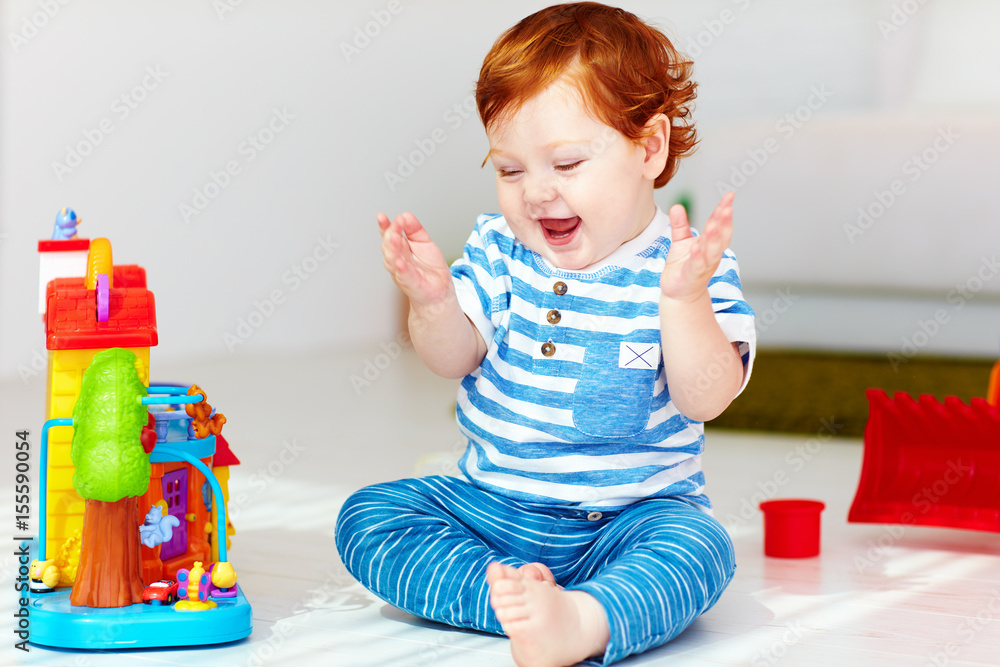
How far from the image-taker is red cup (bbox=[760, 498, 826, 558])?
113 centimetres

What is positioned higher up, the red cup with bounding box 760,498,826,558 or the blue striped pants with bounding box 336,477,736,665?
the blue striped pants with bounding box 336,477,736,665

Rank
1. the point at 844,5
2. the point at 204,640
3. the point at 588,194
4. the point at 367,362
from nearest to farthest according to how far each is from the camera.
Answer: the point at 204,640, the point at 588,194, the point at 367,362, the point at 844,5

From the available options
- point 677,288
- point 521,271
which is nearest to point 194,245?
point 521,271

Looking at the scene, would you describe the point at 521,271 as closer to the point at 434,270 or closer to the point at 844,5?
the point at 434,270

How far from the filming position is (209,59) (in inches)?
102

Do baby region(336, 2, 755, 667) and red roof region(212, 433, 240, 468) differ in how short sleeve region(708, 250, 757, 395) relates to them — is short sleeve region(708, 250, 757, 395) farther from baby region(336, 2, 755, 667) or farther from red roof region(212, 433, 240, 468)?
red roof region(212, 433, 240, 468)

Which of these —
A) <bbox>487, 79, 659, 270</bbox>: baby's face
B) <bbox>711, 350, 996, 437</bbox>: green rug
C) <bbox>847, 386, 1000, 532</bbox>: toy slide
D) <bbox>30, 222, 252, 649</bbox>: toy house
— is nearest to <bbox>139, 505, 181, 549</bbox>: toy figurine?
<bbox>30, 222, 252, 649</bbox>: toy house

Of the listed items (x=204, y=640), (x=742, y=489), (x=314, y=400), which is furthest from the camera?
(x=314, y=400)

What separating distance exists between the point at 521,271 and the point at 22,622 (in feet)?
1.62

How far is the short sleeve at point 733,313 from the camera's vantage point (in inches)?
35.4

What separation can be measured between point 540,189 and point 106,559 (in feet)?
1.44

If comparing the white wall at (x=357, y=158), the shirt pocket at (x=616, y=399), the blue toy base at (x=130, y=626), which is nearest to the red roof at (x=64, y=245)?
the blue toy base at (x=130, y=626)

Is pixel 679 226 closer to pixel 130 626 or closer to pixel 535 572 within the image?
pixel 535 572

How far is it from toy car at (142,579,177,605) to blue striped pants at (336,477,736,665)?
156 millimetres
